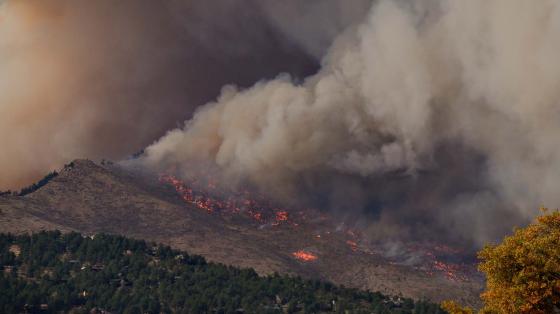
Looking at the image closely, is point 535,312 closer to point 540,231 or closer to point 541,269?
point 541,269

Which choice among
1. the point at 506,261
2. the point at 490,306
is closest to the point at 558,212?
the point at 506,261

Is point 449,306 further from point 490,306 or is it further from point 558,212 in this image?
point 558,212

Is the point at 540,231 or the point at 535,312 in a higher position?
the point at 540,231

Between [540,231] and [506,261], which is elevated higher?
[540,231]

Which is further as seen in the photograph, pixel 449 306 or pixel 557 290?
pixel 449 306

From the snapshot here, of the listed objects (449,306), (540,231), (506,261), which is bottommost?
(449,306)

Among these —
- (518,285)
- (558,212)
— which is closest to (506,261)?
(518,285)

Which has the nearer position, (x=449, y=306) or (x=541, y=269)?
(x=541, y=269)
